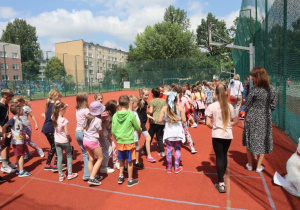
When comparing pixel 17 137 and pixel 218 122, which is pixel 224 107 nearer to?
pixel 218 122

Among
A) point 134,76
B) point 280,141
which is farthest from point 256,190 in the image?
point 134,76

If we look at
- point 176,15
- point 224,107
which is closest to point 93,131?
point 224,107

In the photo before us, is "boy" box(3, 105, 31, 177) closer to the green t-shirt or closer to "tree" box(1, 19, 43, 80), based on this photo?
the green t-shirt

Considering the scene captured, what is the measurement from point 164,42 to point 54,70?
2823 centimetres

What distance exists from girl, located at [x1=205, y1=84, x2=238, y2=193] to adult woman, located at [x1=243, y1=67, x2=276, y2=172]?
2.62 feet

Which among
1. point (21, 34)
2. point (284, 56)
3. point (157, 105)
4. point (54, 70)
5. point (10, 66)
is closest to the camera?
point (157, 105)

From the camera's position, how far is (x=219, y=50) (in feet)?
197

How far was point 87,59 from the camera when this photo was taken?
44.1m

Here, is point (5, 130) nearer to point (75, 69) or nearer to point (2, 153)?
point (2, 153)

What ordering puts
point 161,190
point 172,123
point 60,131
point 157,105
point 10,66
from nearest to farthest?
point 161,190 → point 60,131 → point 172,123 → point 157,105 → point 10,66

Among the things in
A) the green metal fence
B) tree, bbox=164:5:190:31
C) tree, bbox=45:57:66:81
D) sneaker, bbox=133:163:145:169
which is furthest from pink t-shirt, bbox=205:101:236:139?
tree, bbox=164:5:190:31

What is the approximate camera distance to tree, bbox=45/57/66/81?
96.7 ft

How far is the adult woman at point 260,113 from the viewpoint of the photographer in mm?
4141

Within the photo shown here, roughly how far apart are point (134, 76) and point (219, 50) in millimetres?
30120
